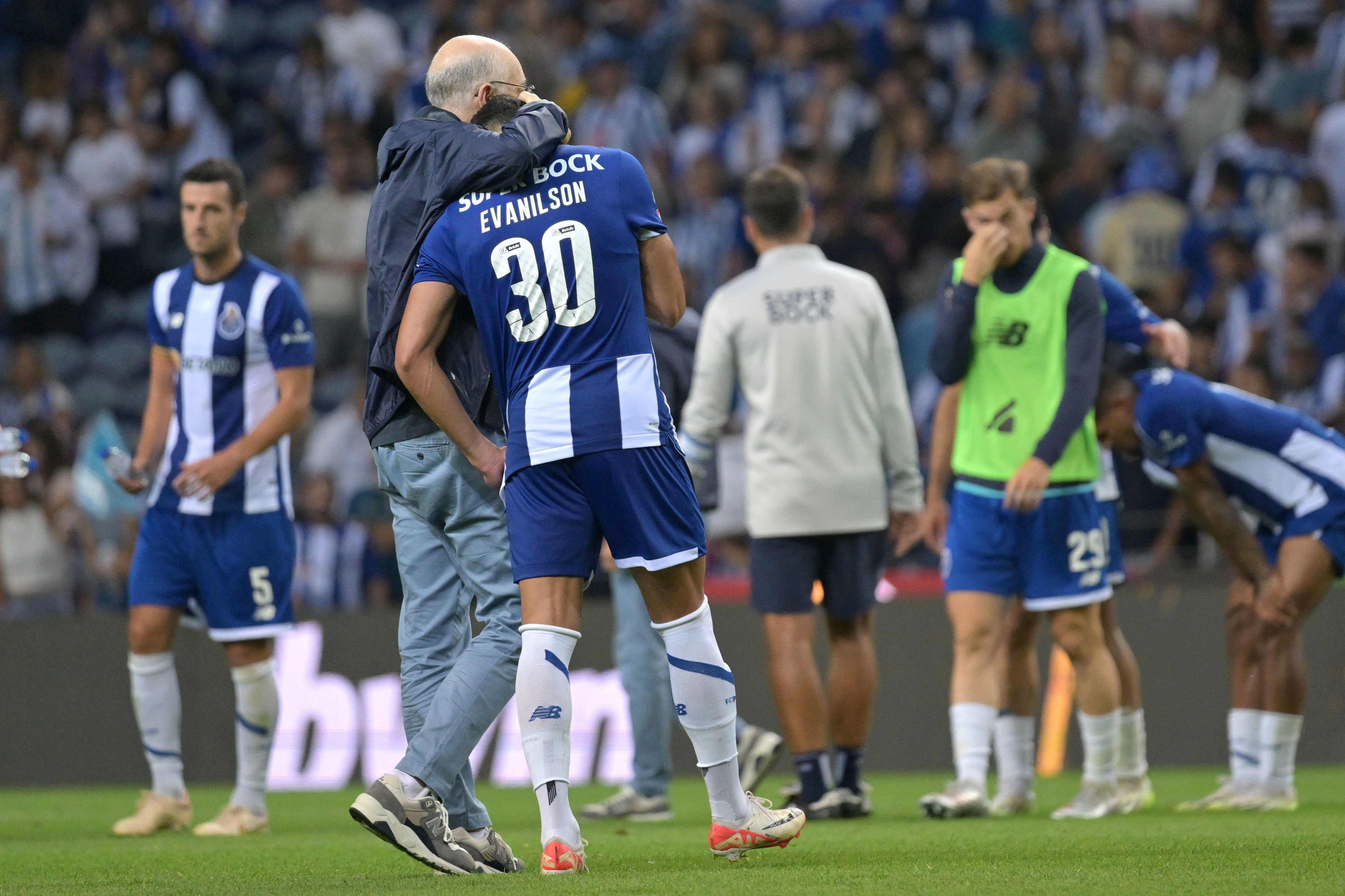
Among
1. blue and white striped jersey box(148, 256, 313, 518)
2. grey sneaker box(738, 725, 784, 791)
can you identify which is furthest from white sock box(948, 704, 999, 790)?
blue and white striped jersey box(148, 256, 313, 518)

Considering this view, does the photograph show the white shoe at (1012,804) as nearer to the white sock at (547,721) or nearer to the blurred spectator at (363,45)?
the white sock at (547,721)

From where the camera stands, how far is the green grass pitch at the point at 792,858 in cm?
402

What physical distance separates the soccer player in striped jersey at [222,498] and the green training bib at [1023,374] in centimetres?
263

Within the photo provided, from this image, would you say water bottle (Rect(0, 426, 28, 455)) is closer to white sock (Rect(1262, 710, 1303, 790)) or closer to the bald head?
the bald head

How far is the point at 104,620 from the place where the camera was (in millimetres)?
9328

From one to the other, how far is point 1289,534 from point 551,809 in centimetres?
371

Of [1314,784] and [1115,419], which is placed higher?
[1115,419]

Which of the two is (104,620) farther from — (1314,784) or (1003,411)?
(1314,784)

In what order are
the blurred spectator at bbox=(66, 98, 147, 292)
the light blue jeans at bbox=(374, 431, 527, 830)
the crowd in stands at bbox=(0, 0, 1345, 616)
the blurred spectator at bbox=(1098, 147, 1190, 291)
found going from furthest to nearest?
the blurred spectator at bbox=(66, 98, 147, 292), the blurred spectator at bbox=(1098, 147, 1190, 291), the crowd in stands at bbox=(0, 0, 1345, 616), the light blue jeans at bbox=(374, 431, 527, 830)

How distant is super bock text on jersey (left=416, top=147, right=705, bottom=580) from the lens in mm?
4348

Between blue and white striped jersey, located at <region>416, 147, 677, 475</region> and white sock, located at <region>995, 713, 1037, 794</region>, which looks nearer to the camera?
blue and white striped jersey, located at <region>416, 147, 677, 475</region>

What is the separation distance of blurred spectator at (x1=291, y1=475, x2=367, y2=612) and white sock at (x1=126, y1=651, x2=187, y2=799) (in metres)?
3.44

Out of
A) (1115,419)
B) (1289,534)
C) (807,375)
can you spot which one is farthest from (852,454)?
(1289,534)

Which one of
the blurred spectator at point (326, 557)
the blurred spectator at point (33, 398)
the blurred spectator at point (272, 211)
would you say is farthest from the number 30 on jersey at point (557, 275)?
the blurred spectator at point (272, 211)
